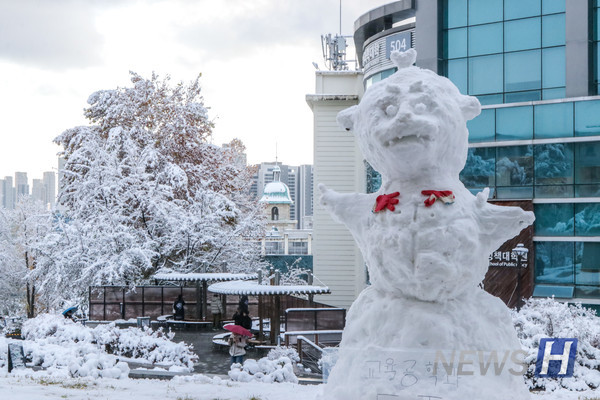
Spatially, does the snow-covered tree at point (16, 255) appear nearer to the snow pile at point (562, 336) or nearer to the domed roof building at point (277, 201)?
the snow pile at point (562, 336)

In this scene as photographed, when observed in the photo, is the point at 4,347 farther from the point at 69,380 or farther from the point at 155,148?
the point at 155,148

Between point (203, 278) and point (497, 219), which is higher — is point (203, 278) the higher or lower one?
the lower one

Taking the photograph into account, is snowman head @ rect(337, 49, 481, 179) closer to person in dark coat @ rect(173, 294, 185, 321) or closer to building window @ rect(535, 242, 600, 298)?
person in dark coat @ rect(173, 294, 185, 321)

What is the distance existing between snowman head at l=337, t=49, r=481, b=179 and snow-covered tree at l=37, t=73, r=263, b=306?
1532cm


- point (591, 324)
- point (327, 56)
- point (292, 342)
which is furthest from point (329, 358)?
point (327, 56)

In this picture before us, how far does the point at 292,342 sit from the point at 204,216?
10.1 meters

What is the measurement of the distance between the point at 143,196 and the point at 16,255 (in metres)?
14.5

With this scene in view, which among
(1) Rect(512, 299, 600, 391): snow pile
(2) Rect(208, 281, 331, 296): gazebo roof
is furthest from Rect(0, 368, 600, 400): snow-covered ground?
(2) Rect(208, 281, 331, 296): gazebo roof

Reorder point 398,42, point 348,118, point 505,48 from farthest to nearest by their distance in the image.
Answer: point 398,42, point 505,48, point 348,118

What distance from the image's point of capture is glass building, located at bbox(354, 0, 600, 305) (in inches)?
762

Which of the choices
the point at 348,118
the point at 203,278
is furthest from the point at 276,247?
the point at 348,118

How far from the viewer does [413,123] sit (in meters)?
5.16

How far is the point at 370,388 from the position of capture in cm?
512

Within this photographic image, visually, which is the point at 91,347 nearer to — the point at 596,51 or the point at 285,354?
the point at 285,354
